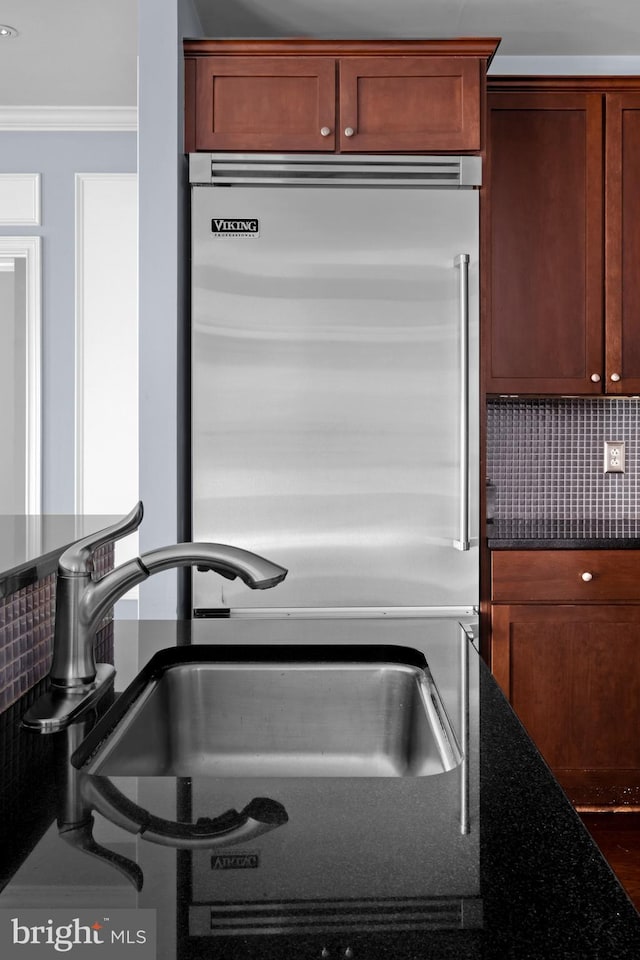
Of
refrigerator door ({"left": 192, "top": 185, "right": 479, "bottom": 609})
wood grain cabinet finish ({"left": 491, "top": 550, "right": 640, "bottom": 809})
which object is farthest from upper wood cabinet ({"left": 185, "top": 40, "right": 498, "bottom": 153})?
wood grain cabinet finish ({"left": 491, "top": 550, "right": 640, "bottom": 809})

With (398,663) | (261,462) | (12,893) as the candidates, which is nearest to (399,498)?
(261,462)

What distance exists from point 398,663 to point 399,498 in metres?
1.23

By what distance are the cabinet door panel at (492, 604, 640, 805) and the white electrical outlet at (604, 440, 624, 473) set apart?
2.18 feet

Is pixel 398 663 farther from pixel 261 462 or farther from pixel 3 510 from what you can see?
pixel 3 510

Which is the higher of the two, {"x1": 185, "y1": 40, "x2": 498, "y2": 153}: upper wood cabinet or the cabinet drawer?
{"x1": 185, "y1": 40, "x2": 498, "y2": 153}: upper wood cabinet

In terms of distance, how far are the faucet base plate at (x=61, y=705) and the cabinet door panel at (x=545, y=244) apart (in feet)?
6.54

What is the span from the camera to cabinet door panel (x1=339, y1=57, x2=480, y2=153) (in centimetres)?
230

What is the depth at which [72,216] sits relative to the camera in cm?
344

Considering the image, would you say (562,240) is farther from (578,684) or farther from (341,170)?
(578,684)

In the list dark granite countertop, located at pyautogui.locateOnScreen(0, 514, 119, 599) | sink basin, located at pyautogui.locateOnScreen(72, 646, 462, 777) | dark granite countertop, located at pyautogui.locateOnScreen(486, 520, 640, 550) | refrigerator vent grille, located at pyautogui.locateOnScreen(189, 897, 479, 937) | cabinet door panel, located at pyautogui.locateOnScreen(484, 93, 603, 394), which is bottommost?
sink basin, located at pyautogui.locateOnScreen(72, 646, 462, 777)

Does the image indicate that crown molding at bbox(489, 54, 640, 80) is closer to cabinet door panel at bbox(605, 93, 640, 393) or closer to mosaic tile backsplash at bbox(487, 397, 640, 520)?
cabinet door panel at bbox(605, 93, 640, 393)

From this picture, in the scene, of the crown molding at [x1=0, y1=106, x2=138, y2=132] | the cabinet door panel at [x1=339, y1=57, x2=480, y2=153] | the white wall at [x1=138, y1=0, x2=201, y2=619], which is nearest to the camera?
the white wall at [x1=138, y1=0, x2=201, y2=619]

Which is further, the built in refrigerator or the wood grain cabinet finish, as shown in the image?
the wood grain cabinet finish

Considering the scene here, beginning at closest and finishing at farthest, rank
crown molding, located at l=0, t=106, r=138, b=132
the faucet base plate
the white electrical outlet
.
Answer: the faucet base plate
the white electrical outlet
crown molding, located at l=0, t=106, r=138, b=132
